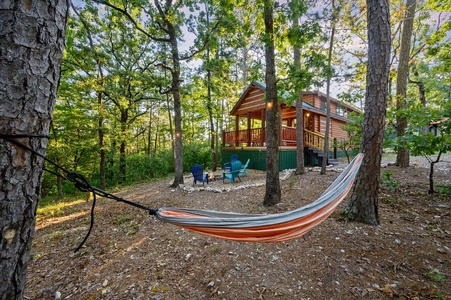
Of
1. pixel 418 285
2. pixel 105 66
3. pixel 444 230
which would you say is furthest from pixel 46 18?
pixel 105 66

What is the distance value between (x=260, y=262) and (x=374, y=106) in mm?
2570

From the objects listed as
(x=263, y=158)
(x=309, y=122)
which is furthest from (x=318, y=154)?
(x=309, y=122)

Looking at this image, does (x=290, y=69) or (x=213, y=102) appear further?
(x=213, y=102)

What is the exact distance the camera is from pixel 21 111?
73 cm

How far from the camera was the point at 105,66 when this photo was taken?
287 inches

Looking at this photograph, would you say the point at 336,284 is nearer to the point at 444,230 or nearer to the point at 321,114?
the point at 444,230

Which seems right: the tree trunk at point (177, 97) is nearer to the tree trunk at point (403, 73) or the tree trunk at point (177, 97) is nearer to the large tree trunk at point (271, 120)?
the large tree trunk at point (271, 120)

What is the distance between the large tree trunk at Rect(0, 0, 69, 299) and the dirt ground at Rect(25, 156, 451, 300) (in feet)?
5.04

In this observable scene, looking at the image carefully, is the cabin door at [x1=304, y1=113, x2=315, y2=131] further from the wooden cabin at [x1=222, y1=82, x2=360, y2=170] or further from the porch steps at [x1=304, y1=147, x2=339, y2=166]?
the porch steps at [x1=304, y1=147, x2=339, y2=166]

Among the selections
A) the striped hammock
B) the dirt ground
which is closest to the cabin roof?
the dirt ground

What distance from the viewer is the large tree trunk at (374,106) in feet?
8.28

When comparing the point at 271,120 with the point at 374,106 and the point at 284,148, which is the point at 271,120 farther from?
the point at 284,148

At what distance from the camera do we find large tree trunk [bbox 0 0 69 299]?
0.68 meters

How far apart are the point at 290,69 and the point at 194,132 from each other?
1021 cm
